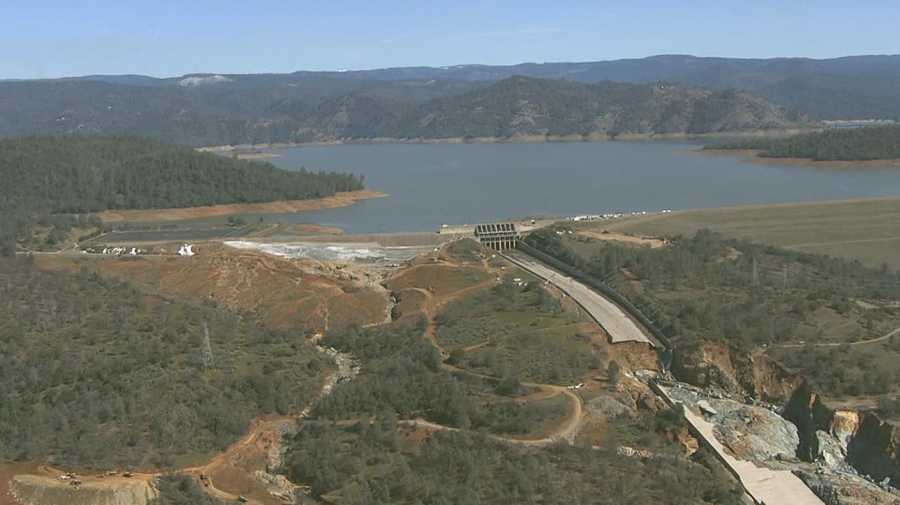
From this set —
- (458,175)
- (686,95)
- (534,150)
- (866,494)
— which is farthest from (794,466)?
(686,95)

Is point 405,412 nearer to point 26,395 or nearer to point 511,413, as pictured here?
point 511,413

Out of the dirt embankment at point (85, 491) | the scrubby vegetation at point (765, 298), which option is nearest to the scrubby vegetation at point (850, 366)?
the scrubby vegetation at point (765, 298)

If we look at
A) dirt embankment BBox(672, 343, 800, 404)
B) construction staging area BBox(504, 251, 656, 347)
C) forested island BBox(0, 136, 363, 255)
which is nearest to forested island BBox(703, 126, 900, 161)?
forested island BBox(0, 136, 363, 255)

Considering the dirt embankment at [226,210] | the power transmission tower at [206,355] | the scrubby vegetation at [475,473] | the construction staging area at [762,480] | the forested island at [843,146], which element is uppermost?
the forested island at [843,146]

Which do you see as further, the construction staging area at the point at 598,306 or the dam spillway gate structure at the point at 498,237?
the dam spillway gate structure at the point at 498,237

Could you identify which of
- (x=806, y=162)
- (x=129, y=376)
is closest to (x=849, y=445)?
(x=129, y=376)

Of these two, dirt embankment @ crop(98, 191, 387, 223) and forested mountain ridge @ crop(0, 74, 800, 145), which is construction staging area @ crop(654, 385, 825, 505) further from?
forested mountain ridge @ crop(0, 74, 800, 145)

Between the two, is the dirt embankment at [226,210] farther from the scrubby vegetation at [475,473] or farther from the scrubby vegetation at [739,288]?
the scrubby vegetation at [475,473]

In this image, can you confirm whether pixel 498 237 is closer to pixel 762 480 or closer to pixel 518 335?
pixel 518 335
